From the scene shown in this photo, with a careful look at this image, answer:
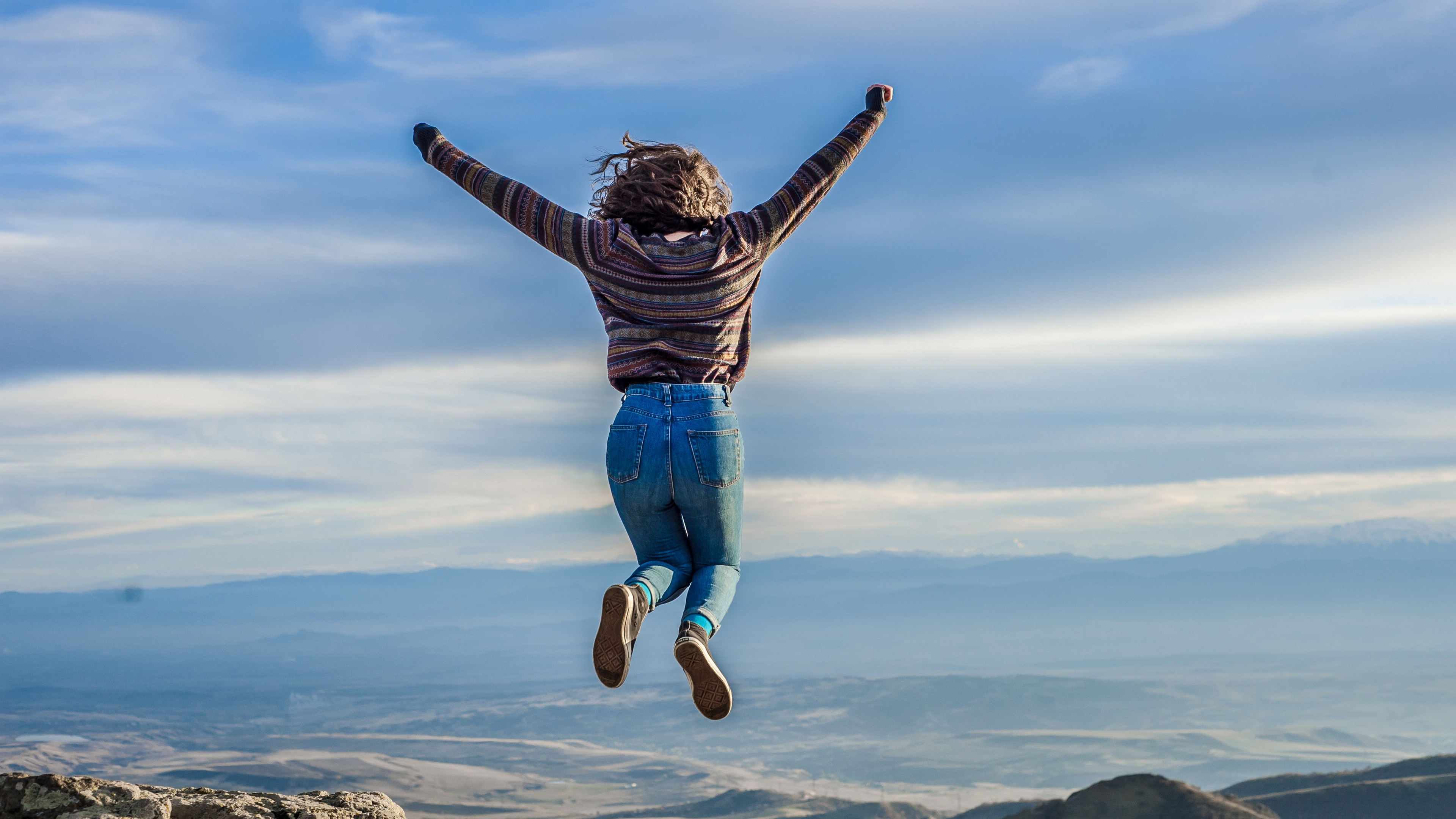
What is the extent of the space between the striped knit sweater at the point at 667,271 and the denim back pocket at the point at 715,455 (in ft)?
1.39

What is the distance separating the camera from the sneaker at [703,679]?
23.7 ft

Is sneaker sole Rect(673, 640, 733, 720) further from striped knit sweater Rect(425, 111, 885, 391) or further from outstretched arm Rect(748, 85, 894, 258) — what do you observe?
outstretched arm Rect(748, 85, 894, 258)

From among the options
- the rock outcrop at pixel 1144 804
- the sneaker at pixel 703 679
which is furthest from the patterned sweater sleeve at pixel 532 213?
the rock outcrop at pixel 1144 804

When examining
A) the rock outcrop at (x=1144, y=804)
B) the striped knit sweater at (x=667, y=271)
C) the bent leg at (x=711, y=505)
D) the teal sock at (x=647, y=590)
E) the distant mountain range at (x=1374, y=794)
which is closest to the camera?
the teal sock at (x=647, y=590)

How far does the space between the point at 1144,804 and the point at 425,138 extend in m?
117

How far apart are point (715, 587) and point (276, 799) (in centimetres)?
296

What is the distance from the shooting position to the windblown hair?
8375 millimetres

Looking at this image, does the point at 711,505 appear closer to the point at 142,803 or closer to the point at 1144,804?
the point at 142,803

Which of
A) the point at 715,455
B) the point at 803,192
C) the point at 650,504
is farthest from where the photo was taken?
the point at 803,192

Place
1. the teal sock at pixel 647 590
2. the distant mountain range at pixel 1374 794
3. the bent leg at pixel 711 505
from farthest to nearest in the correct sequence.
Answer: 1. the distant mountain range at pixel 1374 794
2. the bent leg at pixel 711 505
3. the teal sock at pixel 647 590

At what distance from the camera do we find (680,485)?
7.90 m

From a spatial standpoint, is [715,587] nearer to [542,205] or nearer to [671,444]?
[671,444]

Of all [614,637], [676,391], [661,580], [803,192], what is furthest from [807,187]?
[614,637]

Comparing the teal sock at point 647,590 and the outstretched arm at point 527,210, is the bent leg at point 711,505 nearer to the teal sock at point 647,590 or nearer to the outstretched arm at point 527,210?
the teal sock at point 647,590
